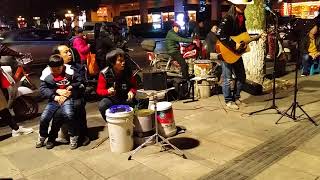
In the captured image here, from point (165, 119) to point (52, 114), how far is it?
72.0 inches

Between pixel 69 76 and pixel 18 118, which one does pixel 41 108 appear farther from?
pixel 69 76

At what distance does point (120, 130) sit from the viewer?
543cm

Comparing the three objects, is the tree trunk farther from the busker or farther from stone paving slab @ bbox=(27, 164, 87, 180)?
stone paving slab @ bbox=(27, 164, 87, 180)

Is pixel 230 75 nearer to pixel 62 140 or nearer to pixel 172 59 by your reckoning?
pixel 172 59

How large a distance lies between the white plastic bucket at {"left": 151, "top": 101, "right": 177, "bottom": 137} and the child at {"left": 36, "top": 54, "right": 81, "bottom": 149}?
4.50 ft

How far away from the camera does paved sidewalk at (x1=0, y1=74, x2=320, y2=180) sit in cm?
483

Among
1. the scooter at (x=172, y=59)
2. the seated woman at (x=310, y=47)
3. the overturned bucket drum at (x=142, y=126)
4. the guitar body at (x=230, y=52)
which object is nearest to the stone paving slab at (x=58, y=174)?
the overturned bucket drum at (x=142, y=126)

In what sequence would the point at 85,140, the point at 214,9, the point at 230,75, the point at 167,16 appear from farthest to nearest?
the point at 167,16 < the point at 214,9 < the point at 230,75 < the point at 85,140

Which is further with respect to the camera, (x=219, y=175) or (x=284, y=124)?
(x=284, y=124)

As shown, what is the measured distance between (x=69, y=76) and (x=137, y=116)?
134 cm

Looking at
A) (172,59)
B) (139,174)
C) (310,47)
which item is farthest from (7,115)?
(310,47)

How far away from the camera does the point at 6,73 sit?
7445 millimetres

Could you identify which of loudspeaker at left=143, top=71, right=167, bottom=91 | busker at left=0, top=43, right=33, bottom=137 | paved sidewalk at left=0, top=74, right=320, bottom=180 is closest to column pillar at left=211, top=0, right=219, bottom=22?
paved sidewalk at left=0, top=74, right=320, bottom=180

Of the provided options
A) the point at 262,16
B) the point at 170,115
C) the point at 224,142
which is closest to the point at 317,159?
the point at 224,142
